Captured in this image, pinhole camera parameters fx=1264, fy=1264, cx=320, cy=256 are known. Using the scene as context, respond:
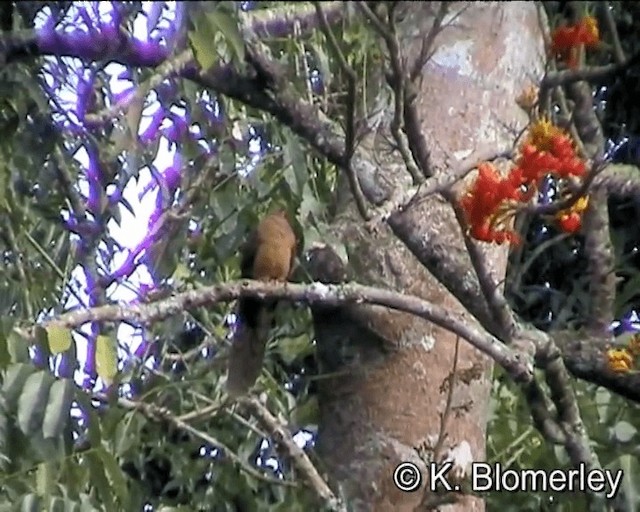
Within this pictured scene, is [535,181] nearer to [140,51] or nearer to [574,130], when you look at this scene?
[574,130]

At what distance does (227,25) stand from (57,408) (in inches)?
22.6

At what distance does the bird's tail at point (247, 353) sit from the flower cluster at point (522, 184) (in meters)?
0.53

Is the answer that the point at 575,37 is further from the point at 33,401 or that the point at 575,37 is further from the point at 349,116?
the point at 33,401

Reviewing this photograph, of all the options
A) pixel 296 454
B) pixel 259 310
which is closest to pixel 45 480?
pixel 296 454

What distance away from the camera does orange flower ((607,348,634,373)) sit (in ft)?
4.81

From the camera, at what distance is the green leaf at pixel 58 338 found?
1.19m

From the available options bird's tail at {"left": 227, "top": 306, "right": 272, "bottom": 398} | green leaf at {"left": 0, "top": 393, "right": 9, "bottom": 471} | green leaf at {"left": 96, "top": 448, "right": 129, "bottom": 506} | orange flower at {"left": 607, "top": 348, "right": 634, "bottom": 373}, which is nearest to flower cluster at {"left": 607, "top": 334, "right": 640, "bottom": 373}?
orange flower at {"left": 607, "top": 348, "right": 634, "bottom": 373}

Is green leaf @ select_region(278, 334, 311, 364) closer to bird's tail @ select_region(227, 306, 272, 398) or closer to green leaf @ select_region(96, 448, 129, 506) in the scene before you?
bird's tail @ select_region(227, 306, 272, 398)

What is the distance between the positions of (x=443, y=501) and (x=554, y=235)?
0.42 metres

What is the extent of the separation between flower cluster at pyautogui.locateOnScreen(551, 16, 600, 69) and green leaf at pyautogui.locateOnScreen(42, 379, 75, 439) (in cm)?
57

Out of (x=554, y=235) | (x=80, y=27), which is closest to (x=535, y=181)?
(x=80, y=27)

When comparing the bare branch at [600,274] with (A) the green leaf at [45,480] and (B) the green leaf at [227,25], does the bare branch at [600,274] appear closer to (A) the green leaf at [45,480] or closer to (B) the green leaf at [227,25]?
(A) the green leaf at [45,480]

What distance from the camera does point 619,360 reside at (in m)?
1.46

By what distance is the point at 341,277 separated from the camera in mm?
1617
